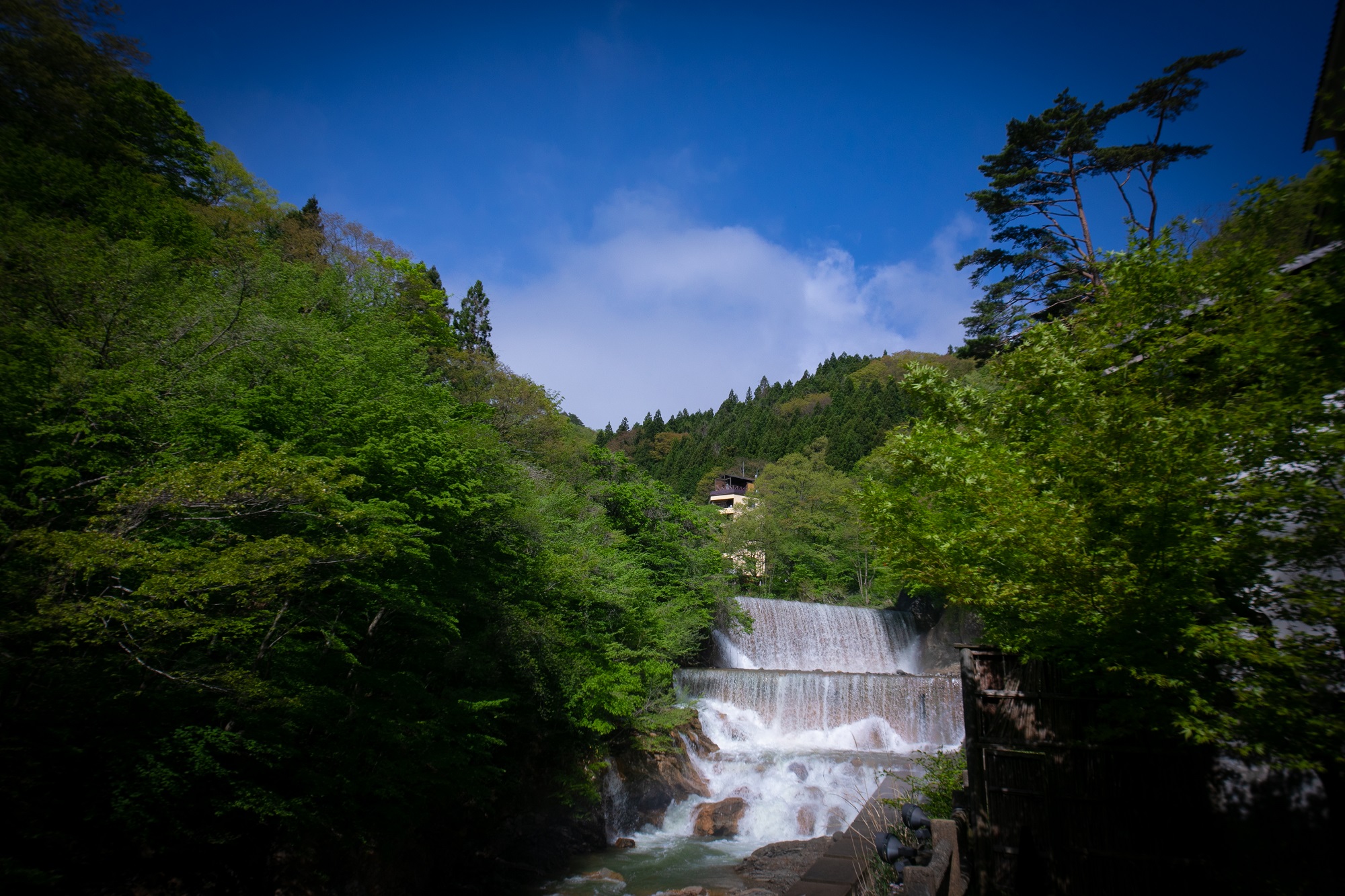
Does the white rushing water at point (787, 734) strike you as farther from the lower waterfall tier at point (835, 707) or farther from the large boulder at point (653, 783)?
the large boulder at point (653, 783)

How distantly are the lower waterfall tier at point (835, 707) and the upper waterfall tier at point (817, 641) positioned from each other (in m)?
5.61

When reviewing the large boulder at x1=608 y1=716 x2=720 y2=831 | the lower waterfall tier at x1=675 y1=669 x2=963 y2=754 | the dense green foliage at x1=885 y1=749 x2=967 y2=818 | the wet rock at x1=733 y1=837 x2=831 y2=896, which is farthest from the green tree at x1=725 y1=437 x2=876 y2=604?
the dense green foliage at x1=885 y1=749 x2=967 y2=818

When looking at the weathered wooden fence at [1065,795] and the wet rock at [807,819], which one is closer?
the weathered wooden fence at [1065,795]

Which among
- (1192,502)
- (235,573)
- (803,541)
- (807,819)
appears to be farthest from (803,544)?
(235,573)

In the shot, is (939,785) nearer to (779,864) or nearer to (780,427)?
(779,864)

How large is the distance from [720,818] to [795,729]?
5.41 meters

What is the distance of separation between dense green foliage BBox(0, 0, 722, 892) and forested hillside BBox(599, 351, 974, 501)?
3053 cm

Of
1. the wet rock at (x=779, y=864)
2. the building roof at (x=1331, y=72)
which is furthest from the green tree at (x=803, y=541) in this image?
the building roof at (x=1331, y=72)

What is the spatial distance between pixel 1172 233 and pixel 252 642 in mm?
11191

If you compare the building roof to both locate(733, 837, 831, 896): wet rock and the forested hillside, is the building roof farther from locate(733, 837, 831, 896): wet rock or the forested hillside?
the forested hillside

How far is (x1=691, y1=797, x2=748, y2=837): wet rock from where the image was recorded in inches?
576

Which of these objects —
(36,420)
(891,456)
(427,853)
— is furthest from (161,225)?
(891,456)

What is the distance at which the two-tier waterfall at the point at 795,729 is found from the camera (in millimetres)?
15062

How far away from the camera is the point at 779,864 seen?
40.2ft
